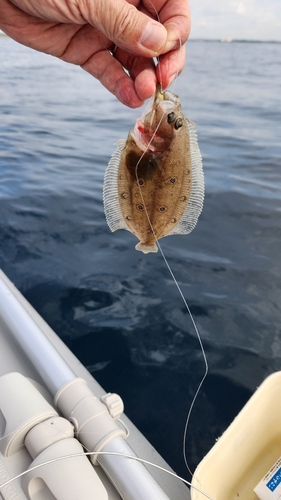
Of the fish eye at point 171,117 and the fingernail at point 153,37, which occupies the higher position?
the fingernail at point 153,37

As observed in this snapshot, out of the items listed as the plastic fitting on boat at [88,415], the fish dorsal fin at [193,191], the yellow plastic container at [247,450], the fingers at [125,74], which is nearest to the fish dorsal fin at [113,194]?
the fingers at [125,74]

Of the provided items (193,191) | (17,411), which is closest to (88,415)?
(17,411)

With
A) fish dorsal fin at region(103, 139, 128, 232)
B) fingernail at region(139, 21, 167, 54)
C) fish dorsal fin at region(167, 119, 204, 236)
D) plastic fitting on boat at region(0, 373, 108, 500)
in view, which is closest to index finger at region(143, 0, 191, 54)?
fingernail at region(139, 21, 167, 54)

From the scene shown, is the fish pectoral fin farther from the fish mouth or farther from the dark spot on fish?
the dark spot on fish

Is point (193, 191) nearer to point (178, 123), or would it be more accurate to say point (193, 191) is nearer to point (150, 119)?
point (178, 123)

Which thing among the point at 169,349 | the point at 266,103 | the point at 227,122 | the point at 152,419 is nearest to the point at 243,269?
the point at 169,349

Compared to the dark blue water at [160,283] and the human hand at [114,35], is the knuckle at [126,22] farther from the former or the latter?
the dark blue water at [160,283]
